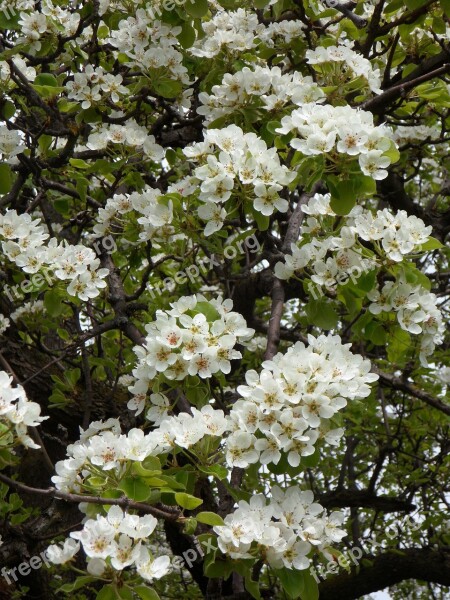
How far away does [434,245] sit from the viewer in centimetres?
227

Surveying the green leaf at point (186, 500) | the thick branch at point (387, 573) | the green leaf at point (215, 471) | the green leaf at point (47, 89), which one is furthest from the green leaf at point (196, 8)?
the thick branch at point (387, 573)

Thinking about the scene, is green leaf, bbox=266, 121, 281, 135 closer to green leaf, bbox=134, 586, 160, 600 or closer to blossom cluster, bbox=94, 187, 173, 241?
blossom cluster, bbox=94, 187, 173, 241

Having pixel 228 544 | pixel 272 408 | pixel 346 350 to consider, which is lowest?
pixel 228 544

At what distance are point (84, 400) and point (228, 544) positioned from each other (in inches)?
71.7

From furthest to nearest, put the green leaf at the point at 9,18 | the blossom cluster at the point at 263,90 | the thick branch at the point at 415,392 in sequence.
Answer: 1. the thick branch at the point at 415,392
2. the green leaf at the point at 9,18
3. the blossom cluster at the point at 263,90

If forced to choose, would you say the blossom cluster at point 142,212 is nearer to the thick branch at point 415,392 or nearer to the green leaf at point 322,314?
the green leaf at point 322,314

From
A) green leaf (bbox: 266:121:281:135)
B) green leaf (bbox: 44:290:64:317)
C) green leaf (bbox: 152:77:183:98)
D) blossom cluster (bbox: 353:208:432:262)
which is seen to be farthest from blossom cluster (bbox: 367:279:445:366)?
green leaf (bbox: 152:77:183:98)

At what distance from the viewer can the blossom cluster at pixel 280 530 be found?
5.91 ft

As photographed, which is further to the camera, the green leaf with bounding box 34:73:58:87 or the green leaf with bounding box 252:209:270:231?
the green leaf with bounding box 34:73:58:87

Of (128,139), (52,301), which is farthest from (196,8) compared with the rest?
(52,301)

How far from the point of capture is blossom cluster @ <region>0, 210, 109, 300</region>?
2609 mm

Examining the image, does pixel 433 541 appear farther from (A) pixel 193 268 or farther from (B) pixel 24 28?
(B) pixel 24 28

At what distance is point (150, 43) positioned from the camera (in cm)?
308

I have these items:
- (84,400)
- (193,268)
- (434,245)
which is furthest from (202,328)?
(84,400)
